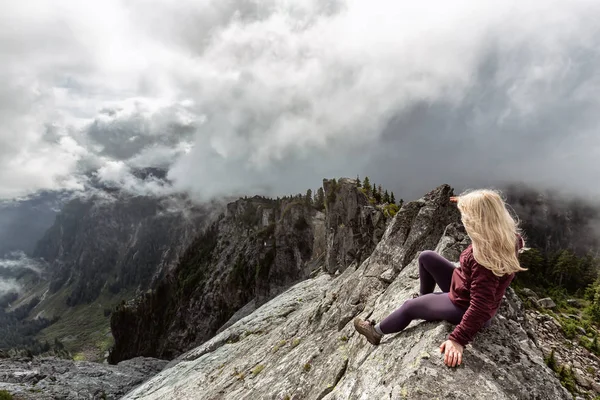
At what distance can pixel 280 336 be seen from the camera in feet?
87.8

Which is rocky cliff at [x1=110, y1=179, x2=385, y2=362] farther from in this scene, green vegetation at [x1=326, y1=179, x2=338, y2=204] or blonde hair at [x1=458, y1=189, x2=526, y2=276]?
blonde hair at [x1=458, y1=189, x2=526, y2=276]

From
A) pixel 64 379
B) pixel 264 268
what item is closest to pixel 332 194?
pixel 264 268

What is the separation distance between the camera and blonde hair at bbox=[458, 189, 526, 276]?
795 cm

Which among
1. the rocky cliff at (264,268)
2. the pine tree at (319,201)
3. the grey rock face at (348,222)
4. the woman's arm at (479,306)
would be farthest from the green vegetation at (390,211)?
the pine tree at (319,201)

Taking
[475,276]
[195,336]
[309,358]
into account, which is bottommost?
[195,336]

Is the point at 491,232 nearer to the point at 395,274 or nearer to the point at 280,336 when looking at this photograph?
the point at 395,274

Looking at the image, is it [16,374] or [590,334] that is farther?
[16,374]

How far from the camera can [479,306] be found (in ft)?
26.4

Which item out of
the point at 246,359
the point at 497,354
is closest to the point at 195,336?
the point at 246,359

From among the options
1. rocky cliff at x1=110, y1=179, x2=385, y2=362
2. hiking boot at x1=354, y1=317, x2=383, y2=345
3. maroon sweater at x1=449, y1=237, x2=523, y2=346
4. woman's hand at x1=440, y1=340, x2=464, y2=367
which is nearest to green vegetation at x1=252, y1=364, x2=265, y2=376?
hiking boot at x1=354, y1=317, x2=383, y2=345

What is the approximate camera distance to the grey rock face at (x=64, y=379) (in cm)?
6656

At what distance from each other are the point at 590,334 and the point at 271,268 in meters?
110

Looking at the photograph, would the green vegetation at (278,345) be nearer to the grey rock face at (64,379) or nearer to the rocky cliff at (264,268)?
the rocky cliff at (264,268)

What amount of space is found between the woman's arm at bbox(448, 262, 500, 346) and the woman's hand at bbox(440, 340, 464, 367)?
0.14m
